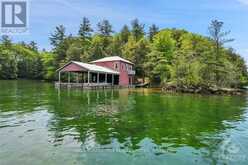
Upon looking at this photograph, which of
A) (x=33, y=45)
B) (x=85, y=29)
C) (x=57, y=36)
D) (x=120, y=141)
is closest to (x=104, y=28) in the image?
(x=85, y=29)

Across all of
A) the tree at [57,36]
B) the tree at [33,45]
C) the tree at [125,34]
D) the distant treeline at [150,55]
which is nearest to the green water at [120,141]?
the distant treeline at [150,55]

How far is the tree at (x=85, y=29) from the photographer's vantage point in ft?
258

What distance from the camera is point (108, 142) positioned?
27.4 ft

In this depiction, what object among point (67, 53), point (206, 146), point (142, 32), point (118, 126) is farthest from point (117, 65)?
point (206, 146)

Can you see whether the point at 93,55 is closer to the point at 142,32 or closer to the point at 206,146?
the point at 142,32

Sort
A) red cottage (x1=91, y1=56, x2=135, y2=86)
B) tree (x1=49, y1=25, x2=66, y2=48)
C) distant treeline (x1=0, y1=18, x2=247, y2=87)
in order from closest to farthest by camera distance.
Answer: distant treeline (x1=0, y1=18, x2=247, y2=87)
red cottage (x1=91, y1=56, x2=135, y2=86)
tree (x1=49, y1=25, x2=66, y2=48)

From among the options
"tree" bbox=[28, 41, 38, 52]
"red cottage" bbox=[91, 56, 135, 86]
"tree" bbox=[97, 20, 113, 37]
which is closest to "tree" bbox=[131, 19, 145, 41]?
"tree" bbox=[97, 20, 113, 37]

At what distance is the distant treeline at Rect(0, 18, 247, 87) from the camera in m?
37.3

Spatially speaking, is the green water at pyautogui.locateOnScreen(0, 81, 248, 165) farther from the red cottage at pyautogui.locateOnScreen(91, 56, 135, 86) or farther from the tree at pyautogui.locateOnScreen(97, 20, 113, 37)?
the tree at pyautogui.locateOnScreen(97, 20, 113, 37)

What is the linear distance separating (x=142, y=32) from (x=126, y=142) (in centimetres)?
6510

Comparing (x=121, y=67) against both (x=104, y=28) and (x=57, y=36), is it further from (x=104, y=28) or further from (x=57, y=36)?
(x=57, y=36)

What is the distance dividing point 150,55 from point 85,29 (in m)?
36.8

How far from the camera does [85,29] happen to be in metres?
78.9

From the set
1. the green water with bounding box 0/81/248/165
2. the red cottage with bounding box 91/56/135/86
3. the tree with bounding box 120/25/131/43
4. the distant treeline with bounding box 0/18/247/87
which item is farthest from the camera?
the tree with bounding box 120/25/131/43
